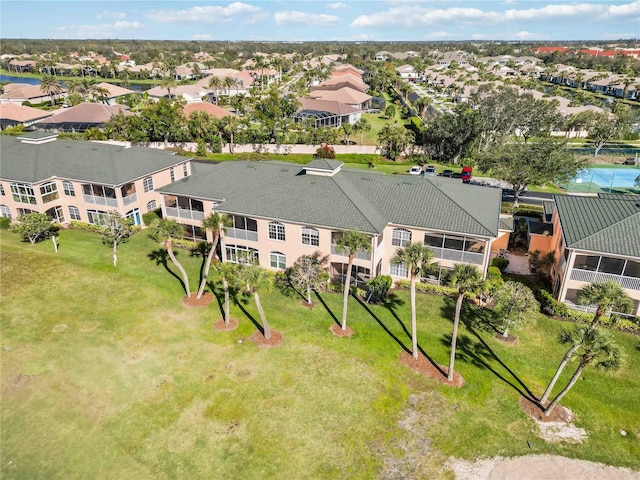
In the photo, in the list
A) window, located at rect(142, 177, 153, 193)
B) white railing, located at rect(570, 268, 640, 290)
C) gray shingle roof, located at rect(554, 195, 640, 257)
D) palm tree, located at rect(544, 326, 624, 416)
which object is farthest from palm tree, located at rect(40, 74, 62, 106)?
palm tree, located at rect(544, 326, 624, 416)

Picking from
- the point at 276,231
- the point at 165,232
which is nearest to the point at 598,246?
the point at 276,231

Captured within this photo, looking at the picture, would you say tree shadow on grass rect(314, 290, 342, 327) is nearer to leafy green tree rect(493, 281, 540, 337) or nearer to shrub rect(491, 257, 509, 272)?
leafy green tree rect(493, 281, 540, 337)

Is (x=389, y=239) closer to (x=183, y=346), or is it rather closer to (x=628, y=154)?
(x=183, y=346)

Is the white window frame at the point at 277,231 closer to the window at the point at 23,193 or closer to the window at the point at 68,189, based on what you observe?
the window at the point at 68,189

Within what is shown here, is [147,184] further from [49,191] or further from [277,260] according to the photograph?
[277,260]

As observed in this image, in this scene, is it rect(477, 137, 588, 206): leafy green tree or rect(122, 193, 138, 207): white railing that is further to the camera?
rect(477, 137, 588, 206): leafy green tree

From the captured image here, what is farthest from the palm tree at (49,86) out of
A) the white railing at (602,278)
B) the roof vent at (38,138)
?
the white railing at (602,278)
